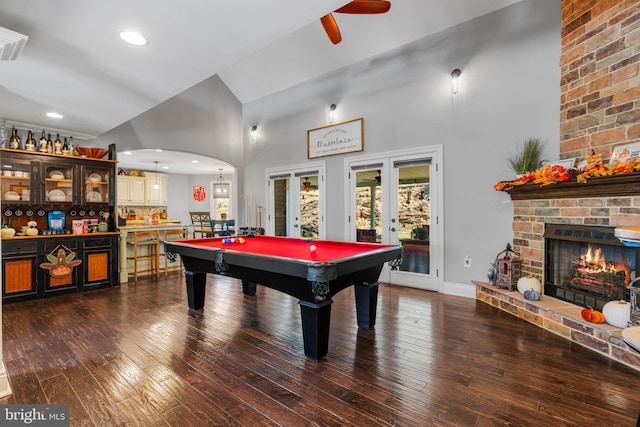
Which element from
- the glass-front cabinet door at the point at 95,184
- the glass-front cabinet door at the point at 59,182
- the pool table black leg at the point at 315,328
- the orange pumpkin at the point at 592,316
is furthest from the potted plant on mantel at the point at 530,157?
the glass-front cabinet door at the point at 59,182

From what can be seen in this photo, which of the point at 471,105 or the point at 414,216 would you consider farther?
the point at 414,216

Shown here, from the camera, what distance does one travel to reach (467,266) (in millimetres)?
4285

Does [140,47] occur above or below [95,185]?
above

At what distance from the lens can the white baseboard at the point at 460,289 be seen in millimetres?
4232

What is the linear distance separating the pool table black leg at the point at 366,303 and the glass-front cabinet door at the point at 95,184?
4426 mm

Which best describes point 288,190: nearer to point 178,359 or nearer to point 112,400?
point 178,359

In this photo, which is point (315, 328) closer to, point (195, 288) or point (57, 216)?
point (195, 288)

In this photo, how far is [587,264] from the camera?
10.2 ft

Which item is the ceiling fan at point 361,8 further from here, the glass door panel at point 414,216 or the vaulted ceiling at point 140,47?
the glass door panel at point 414,216

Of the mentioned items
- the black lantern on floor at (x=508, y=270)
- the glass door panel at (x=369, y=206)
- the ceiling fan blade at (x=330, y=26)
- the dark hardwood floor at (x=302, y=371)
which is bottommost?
the dark hardwood floor at (x=302, y=371)

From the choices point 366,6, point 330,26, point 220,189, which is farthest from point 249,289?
point 220,189

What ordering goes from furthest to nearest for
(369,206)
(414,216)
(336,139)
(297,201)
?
(297,201) < (336,139) < (369,206) < (414,216)

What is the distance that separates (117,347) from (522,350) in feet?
11.3
